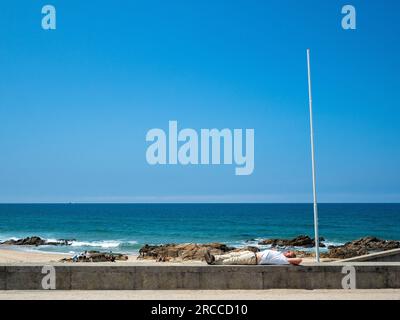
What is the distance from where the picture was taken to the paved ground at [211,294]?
911cm

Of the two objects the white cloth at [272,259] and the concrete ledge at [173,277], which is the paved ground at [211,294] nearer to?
the concrete ledge at [173,277]

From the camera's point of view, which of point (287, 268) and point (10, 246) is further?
point (10, 246)

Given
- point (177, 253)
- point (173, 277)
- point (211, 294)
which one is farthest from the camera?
point (177, 253)

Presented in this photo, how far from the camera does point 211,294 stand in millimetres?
9469

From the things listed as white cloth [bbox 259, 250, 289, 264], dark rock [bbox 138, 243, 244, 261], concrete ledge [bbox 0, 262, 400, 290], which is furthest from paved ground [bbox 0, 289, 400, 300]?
dark rock [bbox 138, 243, 244, 261]

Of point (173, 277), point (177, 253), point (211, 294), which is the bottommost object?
point (177, 253)

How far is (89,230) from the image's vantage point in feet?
280

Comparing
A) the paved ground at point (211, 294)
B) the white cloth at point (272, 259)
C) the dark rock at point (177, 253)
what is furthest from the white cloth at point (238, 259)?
the dark rock at point (177, 253)

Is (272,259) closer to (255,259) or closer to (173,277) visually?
(255,259)

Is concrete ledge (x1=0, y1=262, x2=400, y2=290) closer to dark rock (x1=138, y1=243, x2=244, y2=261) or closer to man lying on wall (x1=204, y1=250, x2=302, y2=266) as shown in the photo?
man lying on wall (x1=204, y1=250, x2=302, y2=266)

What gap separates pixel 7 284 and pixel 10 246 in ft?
170

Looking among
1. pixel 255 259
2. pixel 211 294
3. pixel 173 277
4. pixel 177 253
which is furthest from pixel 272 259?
pixel 177 253
